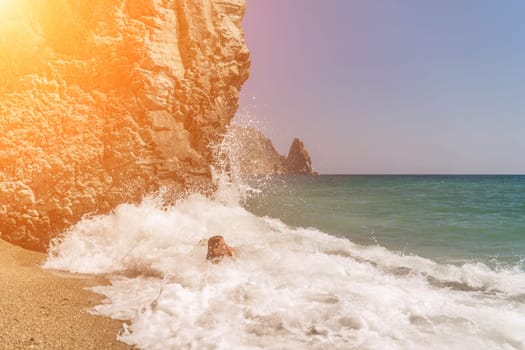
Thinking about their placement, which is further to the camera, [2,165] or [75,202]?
[75,202]

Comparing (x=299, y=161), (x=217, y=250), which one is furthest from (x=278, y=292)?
(x=299, y=161)

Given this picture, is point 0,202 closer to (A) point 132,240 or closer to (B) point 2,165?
(B) point 2,165

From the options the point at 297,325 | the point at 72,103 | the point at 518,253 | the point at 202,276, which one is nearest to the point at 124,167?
the point at 72,103

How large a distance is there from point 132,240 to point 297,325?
247 inches

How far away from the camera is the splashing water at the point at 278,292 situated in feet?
17.3

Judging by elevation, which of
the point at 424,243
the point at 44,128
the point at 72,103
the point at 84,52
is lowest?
the point at 424,243

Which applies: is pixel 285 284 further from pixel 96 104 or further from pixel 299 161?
pixel 299 161

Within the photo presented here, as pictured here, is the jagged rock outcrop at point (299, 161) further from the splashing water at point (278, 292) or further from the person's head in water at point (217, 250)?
the person's head in water at point (217, 250)

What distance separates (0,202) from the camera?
30.5 ft

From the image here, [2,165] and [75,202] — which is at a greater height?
[2,165]

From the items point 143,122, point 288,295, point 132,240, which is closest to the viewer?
point 288,295

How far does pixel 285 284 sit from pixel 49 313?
428 centimetres

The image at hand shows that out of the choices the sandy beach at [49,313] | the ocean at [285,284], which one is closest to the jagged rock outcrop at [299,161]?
the ocean at [285,284]

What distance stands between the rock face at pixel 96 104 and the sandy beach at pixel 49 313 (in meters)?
2.50
